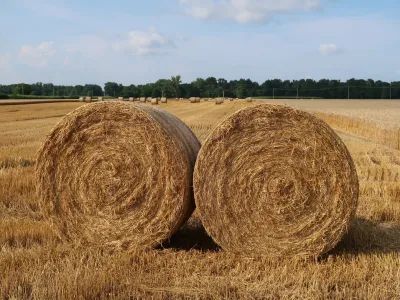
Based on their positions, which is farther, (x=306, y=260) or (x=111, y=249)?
(x=111, y=249)

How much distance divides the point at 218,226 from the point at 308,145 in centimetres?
117

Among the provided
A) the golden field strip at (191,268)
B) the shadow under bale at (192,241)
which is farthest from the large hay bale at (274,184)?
the shadow under bale at (192,241)

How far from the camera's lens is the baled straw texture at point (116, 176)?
5.39m

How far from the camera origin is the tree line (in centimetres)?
7388

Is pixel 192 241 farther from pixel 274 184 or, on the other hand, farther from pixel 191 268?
pixel 274 184

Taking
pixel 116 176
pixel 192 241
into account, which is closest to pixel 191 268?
pixel 192 241

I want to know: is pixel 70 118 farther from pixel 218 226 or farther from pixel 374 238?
pixel 374 238

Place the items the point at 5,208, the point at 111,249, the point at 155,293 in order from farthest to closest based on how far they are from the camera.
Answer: the point at 5,208, the point at 111,249, the point at 155,293

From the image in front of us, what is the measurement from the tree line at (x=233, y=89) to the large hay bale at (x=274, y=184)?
67.4 metres

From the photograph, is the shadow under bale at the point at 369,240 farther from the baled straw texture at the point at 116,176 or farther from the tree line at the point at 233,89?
the tree line at the point at 233,89

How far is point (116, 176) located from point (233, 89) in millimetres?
83065

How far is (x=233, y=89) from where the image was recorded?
87812 millimetres

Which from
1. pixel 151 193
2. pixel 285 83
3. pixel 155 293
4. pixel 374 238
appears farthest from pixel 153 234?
pixel 285 83

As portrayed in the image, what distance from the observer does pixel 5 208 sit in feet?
22.9
